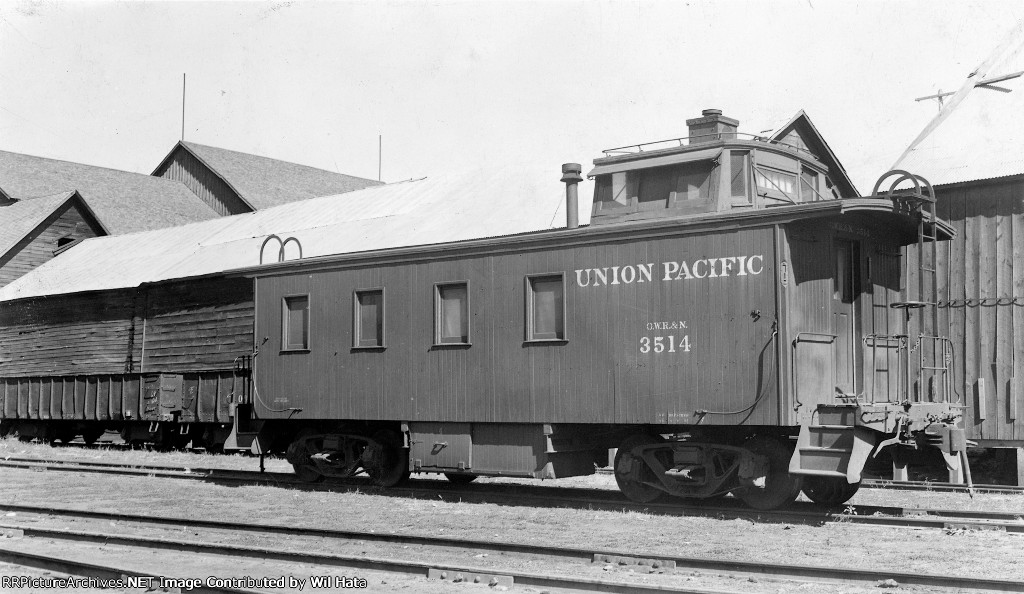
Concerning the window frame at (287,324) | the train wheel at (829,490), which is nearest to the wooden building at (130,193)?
the window frame at (287,324)

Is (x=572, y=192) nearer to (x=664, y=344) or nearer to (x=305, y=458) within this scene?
(x=664, y=344)

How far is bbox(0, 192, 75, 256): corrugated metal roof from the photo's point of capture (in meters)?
43.4

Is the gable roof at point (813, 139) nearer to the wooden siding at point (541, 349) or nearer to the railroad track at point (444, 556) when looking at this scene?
the wooden siding at point (541, 349)

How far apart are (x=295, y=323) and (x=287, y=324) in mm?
156

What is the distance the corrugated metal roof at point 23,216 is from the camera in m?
43.4

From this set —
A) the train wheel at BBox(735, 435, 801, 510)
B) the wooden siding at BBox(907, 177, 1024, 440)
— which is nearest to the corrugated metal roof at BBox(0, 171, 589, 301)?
the wooden siding at BBox(907, 177, 1024, 440)

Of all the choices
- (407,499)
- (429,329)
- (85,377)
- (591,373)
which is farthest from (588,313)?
(85,377)

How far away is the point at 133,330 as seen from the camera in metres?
31.5

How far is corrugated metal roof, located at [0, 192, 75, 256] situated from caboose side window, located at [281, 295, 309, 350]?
1201 inches

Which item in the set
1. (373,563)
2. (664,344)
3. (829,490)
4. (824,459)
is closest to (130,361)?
(664,344)

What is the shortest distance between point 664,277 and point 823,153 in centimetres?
1476

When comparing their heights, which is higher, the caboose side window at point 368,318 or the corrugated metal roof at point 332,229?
the corrugated metal roof at point 332,229

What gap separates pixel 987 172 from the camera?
17.7 meters

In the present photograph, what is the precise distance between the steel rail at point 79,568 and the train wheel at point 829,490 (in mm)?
8643
